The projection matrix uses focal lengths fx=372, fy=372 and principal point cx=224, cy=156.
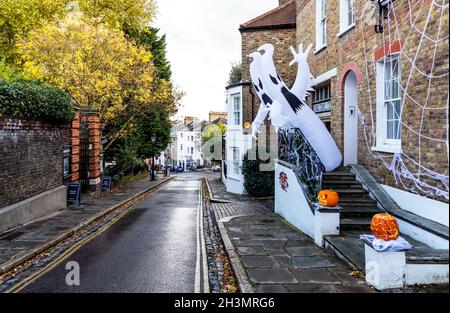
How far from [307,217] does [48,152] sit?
9.93 meters

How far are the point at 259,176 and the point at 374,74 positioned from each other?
37.7ft

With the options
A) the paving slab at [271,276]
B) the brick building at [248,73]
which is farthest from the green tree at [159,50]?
the paving slab at [271,276]

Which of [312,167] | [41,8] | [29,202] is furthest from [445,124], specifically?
[41,8]

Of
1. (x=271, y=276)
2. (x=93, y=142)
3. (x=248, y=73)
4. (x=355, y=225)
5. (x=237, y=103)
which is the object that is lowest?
(x=271, y=276)

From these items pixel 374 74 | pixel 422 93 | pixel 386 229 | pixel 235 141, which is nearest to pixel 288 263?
pixel 386 229

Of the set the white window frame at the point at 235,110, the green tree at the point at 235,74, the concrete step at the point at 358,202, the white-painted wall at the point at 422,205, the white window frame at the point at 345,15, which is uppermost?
the green tree at the point at 235,74

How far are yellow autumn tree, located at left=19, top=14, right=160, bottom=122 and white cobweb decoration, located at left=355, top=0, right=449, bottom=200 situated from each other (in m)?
14.5

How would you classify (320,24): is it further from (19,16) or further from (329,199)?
(19,16)

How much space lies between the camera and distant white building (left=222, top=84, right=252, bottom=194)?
22359 millimetres

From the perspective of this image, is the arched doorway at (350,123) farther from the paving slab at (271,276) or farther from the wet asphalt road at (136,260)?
the paving slab at (271,276)

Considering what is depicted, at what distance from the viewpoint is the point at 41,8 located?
24.8 metres

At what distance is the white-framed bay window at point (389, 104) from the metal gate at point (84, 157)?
1552cm

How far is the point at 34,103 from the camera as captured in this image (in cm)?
1267

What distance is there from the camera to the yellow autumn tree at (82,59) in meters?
18.7
